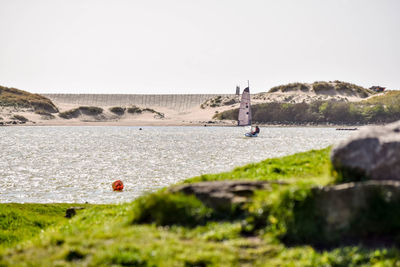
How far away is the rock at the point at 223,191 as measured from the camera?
10969mm

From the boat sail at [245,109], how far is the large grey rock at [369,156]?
3285 inches

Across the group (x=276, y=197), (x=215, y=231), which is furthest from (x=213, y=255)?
(x=276, y=197)

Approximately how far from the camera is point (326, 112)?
17675 centimetres

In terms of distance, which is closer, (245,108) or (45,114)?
(245,108)

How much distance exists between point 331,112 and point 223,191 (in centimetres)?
17189

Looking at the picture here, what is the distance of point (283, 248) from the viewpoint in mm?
9477

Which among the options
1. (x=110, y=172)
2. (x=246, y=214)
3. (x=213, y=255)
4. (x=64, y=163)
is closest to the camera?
(x=213, y=255)

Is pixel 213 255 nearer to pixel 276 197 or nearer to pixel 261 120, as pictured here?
pixel 276 197

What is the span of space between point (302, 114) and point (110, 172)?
143 meters

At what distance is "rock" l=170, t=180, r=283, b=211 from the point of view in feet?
36.0

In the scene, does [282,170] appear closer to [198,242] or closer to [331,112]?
[198,242]

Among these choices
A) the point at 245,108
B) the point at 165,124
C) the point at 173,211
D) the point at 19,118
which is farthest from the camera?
the point at 165,124

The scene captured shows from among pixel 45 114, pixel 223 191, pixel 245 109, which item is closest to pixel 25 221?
pixel 223 191

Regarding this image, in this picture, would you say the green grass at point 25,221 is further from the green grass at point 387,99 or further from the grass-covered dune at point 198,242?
the green grass at point 387,99
